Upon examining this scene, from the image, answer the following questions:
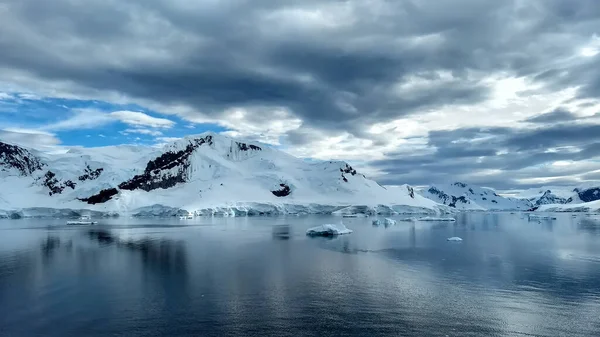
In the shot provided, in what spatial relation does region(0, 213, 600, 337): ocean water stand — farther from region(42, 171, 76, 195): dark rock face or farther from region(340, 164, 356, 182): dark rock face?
region(340, 164, 356, 182): dark rock face

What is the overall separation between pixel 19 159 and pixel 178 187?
6890cm

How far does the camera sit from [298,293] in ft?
73.6

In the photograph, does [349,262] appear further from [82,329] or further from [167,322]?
[82,329]

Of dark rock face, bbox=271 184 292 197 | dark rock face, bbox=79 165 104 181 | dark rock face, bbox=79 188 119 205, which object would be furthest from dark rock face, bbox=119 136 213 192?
dark rock face, bbox=271 184 292 197

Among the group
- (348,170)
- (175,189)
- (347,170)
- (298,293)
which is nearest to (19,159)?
(175,189)

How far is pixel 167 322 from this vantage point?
1731 centimetres

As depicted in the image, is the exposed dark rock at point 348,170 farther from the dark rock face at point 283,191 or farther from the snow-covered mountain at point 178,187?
the dark rock face at point 283,191

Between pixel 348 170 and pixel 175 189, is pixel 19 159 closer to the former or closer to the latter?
pixel 175 189

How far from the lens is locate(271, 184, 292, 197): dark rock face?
179538mm

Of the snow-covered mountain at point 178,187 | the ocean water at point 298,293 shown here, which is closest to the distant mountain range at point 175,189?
the snow-covered mountain at point 178,187

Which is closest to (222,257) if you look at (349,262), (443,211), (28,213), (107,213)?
(349,262)

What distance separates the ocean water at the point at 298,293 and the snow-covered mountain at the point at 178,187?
370 feet

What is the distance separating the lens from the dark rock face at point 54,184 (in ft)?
567

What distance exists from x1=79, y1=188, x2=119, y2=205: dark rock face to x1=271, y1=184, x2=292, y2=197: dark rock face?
59.8 metres
